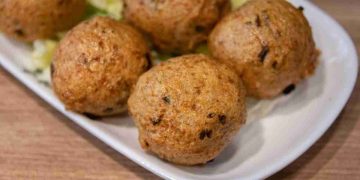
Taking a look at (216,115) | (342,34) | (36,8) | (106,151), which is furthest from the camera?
(342,34)

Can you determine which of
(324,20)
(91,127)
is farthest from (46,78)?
(324,20)

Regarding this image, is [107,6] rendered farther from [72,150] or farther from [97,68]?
[72,150]

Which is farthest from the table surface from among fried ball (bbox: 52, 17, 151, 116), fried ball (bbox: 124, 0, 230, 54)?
fried ball (bbox: 124, 0, 230, 54)

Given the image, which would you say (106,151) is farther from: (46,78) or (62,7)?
(62,7)

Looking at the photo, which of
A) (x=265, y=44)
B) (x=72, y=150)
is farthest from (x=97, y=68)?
(x=265, y=44)

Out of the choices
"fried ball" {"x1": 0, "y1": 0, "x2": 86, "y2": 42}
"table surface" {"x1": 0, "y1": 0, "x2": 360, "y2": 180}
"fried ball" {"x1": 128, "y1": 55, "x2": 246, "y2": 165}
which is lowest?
"table surface" {"x1": 0, "y1": 0, "x2": 360, "y2": 180}

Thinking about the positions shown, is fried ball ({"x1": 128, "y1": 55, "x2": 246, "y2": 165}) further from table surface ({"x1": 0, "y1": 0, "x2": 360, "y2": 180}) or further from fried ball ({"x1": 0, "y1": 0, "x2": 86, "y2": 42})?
fried ball ({"x1": 0, "y1": 0, "x2": 86, "y2": 42})

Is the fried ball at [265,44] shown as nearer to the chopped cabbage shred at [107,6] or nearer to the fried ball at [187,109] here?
the fried ball at [187,109]
